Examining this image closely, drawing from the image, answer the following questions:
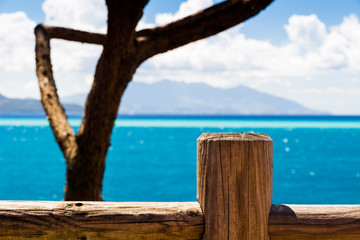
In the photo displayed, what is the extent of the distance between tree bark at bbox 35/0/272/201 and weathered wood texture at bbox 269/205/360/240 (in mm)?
2629

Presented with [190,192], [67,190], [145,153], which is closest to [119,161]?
[145,153]

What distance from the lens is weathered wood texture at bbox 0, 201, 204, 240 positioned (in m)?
1.47

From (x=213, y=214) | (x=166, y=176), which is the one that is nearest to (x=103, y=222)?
(x=213, y=214)

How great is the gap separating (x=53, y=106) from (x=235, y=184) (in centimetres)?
299

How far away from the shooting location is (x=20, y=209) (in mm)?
1499

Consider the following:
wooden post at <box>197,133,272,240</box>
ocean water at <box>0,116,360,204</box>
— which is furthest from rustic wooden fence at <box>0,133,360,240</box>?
ocean water at <box>0,116,360,204</box>

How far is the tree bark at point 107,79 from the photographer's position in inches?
155

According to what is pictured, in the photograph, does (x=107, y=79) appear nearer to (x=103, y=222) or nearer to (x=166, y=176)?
(x=103, y=222)

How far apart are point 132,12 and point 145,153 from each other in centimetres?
3953

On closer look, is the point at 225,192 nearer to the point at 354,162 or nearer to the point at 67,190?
the point at 67,190

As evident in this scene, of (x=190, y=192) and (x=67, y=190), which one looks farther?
(x=190, y=192)

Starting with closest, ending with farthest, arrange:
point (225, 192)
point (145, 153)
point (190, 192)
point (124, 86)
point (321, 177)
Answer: point (225, 192) → point (124, 86) → point (190, 192) → point (321, 177) → point (145, 153)

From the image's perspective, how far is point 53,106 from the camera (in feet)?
13.4

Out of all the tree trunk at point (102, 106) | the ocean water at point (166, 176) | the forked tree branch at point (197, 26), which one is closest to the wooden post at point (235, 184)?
the tree trunk at point (102, 106)
